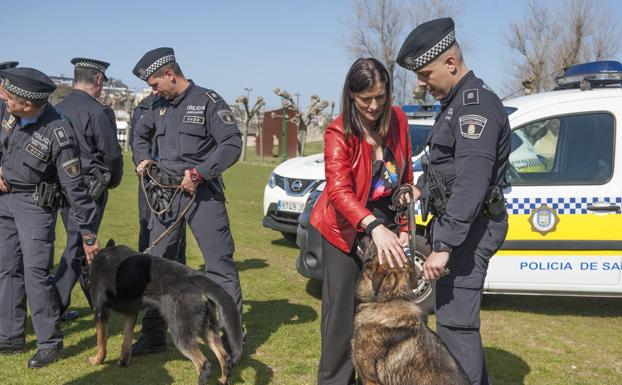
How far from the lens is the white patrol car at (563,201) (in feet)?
17.9

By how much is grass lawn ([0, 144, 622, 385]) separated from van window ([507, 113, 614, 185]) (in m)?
1.35

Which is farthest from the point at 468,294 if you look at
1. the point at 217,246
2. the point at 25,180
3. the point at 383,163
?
the point at 25,180

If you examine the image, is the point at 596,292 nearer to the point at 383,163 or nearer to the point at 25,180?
the point at 383,163

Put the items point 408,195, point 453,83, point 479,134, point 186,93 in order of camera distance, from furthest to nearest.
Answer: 1. point 186,93
2. point 408,195
3. point 453,83
4. point 479,134

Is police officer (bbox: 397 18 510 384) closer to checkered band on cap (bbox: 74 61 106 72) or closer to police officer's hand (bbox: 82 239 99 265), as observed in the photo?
police officer's hand (bbox: 82 239 99 265)

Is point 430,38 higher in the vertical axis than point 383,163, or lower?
higher

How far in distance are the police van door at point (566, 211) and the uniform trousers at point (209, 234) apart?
2.36 m

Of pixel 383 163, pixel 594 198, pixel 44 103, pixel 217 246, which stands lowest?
pixel 217 246

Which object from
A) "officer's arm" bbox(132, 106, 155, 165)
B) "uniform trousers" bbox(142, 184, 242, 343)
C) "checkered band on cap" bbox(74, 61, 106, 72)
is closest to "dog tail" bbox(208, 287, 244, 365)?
"uniform trousers" bbox(142, 184, 242, 343)

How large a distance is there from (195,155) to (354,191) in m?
1.79

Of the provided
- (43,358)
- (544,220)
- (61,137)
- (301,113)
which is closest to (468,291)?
(544,220)

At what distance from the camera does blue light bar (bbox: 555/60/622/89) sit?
6.07 m

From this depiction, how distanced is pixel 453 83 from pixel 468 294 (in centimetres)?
103

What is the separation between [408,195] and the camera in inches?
137
